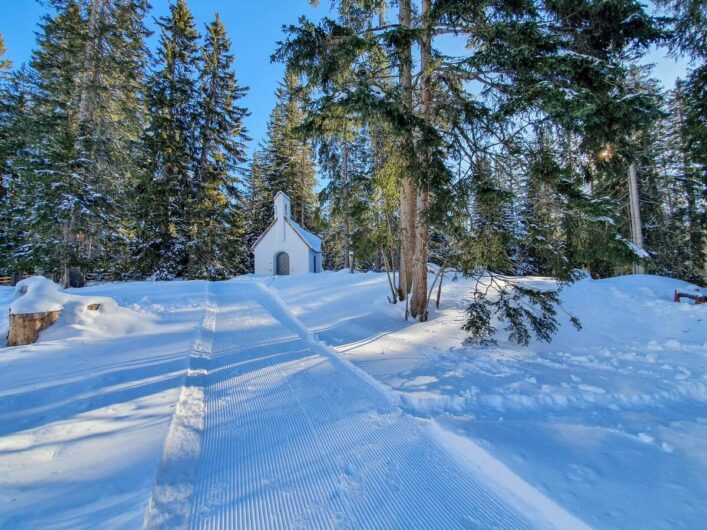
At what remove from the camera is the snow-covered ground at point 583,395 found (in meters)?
1.95

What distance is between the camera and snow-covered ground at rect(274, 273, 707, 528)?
76.9 inches

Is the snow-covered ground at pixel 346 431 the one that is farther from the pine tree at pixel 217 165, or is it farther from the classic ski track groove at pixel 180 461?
the pine tree at pixel 217 165

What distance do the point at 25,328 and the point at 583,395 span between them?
26.0 feet

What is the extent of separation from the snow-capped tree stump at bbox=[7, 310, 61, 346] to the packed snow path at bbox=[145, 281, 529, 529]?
10.5 ft

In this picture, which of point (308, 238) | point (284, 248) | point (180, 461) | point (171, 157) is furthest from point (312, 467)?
point (308, 238)

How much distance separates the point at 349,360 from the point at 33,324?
16.9ft

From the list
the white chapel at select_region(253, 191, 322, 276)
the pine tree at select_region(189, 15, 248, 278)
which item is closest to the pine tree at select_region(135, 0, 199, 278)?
the pine tree at select_region(189, 15, 248, 278)

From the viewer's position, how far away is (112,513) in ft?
5.82

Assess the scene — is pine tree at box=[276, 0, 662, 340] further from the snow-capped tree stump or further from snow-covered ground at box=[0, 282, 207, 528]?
the snow-capped tree stump

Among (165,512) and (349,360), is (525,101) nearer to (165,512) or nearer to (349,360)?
(349,360)

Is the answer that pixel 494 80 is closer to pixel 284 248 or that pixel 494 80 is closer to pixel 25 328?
pixel 25 328

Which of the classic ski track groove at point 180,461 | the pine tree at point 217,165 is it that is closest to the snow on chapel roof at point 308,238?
the pine tree at point 217,165

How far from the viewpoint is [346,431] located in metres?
2.77

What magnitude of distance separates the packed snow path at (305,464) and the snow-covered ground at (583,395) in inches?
15.3
